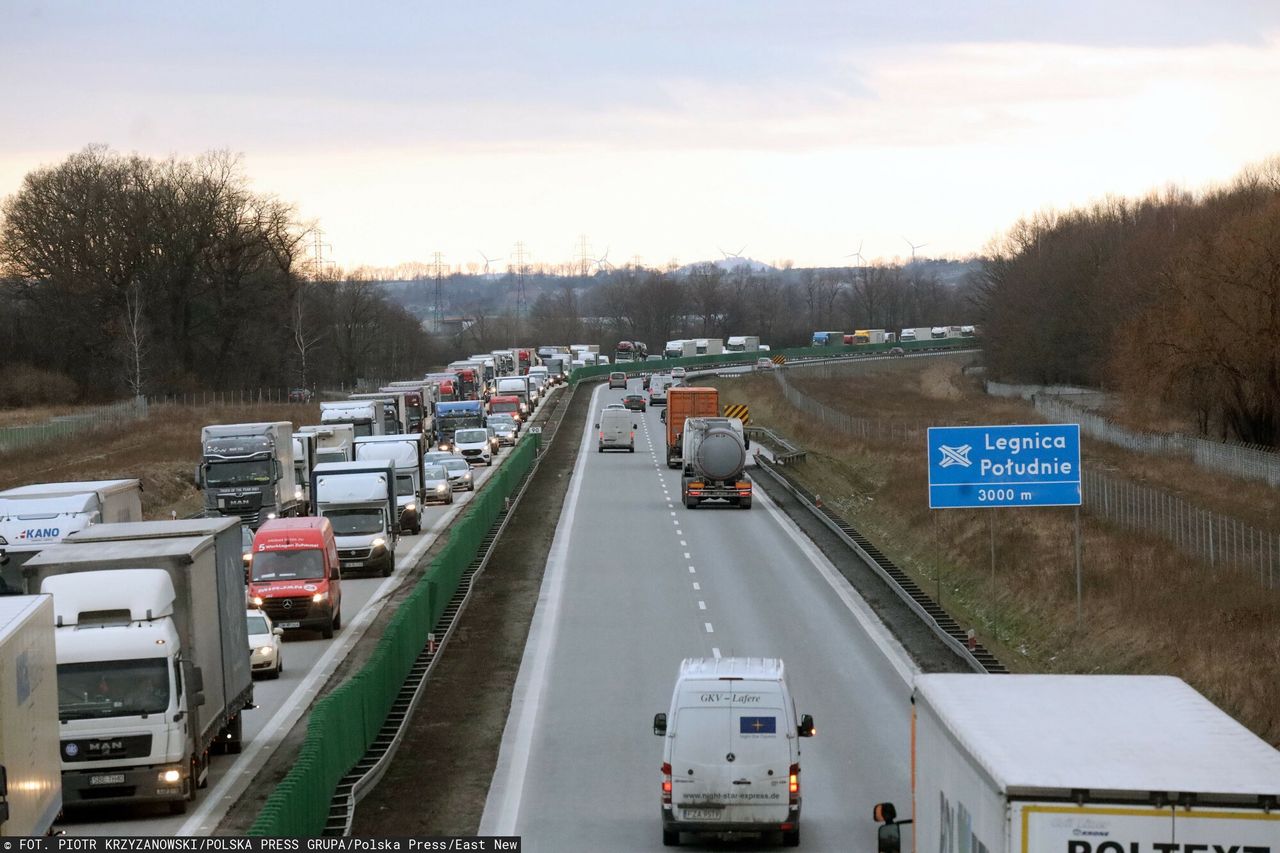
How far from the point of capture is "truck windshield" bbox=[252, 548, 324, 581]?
33500 millimetres

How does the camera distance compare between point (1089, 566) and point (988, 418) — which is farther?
point (988, 418)

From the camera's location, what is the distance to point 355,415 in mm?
68750

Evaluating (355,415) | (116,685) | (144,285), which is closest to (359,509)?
(116,685)

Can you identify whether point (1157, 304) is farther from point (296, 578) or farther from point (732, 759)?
point (732, 759)

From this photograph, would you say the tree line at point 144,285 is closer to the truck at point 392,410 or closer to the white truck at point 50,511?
the truck at point 392,410

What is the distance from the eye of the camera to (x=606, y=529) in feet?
169

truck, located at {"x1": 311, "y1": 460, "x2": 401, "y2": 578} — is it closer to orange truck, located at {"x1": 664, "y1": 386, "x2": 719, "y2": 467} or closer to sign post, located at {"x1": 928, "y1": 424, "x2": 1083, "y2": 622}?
sign post, located at {"x1": 928, "y1": 424, "x2": 1083, "y2": 622}

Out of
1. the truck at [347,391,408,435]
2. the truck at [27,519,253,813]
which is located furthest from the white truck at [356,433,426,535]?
the truck at [27,519,253,813]

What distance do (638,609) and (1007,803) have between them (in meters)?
27.6

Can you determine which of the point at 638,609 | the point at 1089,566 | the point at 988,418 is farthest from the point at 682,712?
the point at 988,418

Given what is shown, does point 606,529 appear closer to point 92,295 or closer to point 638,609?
point 638,609

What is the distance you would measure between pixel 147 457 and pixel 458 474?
1816cm

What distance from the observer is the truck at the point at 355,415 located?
224 feet

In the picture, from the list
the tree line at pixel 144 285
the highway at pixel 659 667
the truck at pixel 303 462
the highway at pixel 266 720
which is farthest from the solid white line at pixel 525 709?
the tree line at pixel 144 285
